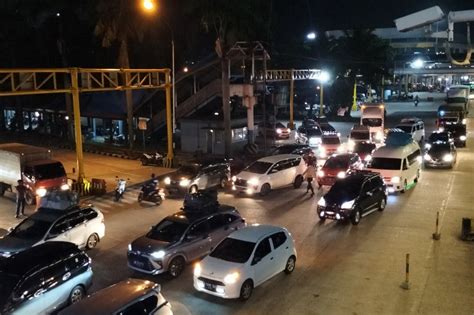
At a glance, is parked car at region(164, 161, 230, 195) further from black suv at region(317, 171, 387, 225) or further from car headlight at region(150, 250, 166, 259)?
car headlight at region(150, 250, 166, 259)

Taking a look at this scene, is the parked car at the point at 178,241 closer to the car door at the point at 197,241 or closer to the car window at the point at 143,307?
the car door at the point at 197,241

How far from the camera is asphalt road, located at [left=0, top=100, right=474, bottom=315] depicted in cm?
1322

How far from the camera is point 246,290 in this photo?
44.1ft

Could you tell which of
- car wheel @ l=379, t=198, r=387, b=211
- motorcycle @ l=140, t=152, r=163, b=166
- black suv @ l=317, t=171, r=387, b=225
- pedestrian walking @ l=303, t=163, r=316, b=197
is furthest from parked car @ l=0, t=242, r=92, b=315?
motorcycle @ l=140, t=152, r=163, b=166

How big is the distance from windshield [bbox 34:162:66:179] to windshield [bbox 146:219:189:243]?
10.7 m

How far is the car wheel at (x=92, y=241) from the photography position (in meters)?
17.9

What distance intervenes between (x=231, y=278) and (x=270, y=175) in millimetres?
13063

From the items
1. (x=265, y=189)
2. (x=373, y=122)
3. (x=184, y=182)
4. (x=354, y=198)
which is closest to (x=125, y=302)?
(x=354, y=198)

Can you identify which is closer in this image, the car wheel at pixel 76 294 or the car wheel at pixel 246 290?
the car wheel at pixel 76 294

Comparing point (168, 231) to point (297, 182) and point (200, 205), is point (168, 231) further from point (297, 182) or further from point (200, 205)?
point (297, 182)

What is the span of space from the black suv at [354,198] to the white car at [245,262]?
5.39 metres

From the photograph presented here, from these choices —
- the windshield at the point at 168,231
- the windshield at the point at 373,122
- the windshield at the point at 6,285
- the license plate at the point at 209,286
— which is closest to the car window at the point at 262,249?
the license plate at the point at 209,286

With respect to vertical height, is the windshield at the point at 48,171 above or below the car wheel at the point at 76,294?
above

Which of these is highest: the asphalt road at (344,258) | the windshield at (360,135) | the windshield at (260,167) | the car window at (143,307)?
the windshield at (360,135)
